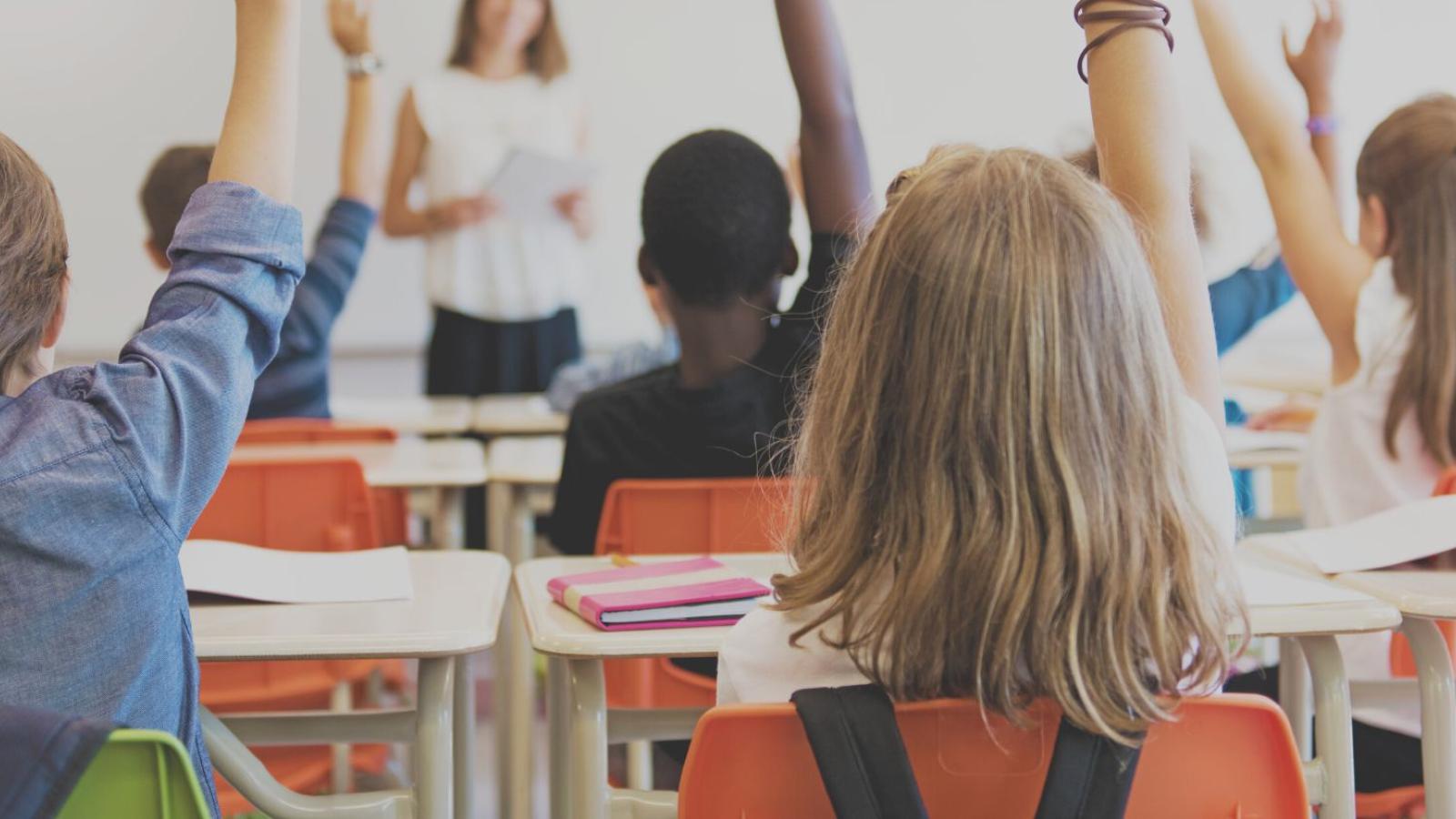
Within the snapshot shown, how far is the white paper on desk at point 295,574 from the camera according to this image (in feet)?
4.67

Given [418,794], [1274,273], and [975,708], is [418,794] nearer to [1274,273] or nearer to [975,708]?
[975,708]

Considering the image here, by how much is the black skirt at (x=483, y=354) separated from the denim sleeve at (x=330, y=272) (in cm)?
128

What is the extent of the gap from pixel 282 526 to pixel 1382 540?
1431 mm

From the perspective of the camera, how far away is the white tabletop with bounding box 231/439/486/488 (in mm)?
2188

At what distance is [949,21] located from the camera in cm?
531

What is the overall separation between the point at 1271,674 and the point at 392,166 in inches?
110

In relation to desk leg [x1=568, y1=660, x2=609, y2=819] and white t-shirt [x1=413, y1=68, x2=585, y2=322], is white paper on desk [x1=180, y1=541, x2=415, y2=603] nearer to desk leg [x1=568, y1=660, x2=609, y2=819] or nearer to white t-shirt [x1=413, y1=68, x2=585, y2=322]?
desk leg [x1=568, y1=660, x2=609, y2=819]

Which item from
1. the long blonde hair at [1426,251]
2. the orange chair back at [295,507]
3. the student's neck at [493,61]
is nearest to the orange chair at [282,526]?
the orange chair back at [295,507]

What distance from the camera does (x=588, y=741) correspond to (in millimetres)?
1318

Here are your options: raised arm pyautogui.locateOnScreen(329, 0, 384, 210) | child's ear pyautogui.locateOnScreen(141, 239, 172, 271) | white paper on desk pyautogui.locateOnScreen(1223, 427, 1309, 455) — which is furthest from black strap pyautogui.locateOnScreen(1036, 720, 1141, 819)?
child's ear pyautogui.locateOnScreen(141, 239, 172, 271)

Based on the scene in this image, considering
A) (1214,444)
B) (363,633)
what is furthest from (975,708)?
(363,633)

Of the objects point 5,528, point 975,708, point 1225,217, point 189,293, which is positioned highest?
point 1225,217

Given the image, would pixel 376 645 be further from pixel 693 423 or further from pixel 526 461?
pixel 526 461

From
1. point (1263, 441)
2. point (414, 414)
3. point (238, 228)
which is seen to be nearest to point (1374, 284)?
point (1263, 441)
